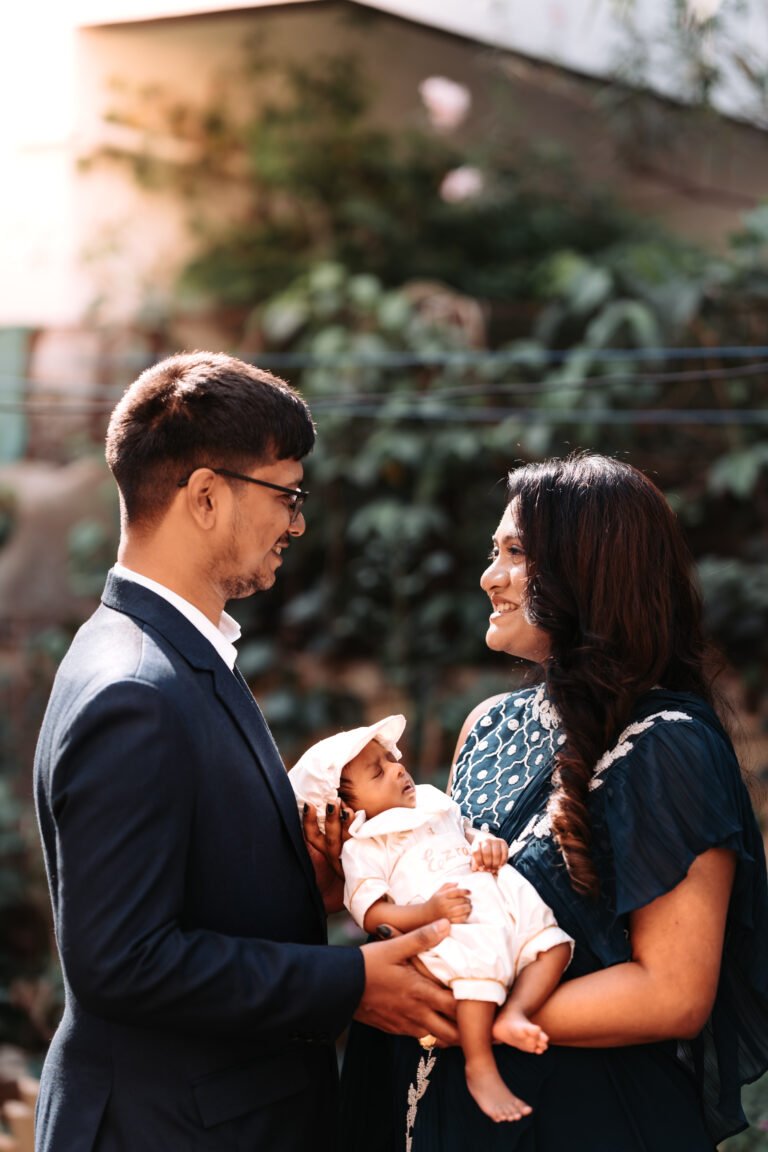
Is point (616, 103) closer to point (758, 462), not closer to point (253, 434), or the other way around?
point (758, 462)

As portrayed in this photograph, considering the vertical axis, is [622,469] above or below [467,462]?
above

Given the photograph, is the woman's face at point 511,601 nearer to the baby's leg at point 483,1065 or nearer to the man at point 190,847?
the man at point 190,847

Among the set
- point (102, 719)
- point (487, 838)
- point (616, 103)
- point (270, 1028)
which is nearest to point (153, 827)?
point (102, 719)

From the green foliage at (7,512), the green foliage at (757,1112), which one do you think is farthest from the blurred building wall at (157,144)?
the green foliage at (757,1112)

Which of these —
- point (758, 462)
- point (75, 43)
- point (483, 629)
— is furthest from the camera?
point (75, 43)

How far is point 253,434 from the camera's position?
7.06ft

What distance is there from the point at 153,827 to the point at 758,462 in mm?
5433

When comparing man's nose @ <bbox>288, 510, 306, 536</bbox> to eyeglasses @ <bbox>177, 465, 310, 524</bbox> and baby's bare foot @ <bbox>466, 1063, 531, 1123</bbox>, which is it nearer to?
eyeglasses @ <bbox>177, 465, 310, 524</bbox>

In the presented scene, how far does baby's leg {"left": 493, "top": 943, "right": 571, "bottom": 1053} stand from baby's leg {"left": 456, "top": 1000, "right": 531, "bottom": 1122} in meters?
0.02

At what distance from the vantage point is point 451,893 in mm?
2094

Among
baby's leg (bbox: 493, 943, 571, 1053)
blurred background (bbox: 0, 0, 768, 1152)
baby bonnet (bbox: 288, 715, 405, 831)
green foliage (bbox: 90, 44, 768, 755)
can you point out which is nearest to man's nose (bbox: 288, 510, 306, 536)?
baby bonnet (bbox: 288, 715, 405, 831)

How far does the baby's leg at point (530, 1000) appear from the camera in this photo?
1999 millimetres

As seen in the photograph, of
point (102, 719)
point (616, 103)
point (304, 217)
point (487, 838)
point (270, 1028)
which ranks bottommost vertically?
point (270, 1028)

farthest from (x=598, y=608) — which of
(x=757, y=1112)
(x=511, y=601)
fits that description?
(x=757, y=1112)
